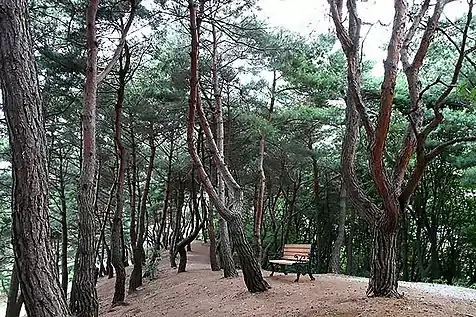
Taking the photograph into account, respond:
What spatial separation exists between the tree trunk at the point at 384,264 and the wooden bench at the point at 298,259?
3.08 m

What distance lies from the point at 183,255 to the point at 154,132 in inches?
157

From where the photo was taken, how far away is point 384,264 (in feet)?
20.7

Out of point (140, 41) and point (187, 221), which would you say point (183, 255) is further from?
point (187, 221)

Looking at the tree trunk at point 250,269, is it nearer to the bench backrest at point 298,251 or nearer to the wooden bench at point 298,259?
the wooden bench at point 298,259

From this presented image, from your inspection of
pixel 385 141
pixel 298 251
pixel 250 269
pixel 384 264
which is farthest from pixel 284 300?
pixel 385 141

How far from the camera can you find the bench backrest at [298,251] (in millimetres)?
9972

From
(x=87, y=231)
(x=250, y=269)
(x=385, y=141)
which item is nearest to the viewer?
(x=385, y=141)

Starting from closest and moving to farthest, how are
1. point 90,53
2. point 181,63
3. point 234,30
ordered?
point 90,53
point 234,30
point 181,63

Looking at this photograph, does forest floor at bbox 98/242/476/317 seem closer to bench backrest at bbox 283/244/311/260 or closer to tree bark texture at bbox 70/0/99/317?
bench backrest at bbox 283/244/311/260

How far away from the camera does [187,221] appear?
2853 cm

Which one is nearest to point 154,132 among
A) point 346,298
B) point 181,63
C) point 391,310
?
point 181,63

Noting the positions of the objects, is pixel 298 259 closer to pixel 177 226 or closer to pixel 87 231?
pixel 87 231

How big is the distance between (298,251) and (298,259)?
0.43 metres

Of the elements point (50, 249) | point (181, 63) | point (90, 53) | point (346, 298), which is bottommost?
point (346, 298)
